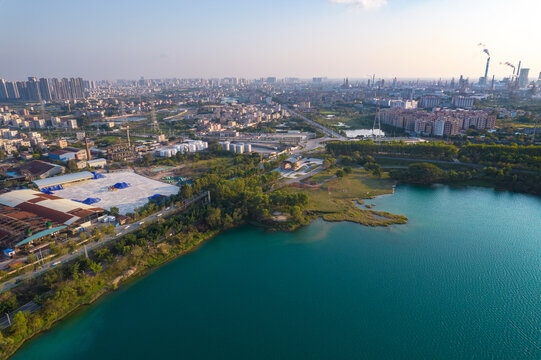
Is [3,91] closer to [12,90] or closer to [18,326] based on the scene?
[12,90]

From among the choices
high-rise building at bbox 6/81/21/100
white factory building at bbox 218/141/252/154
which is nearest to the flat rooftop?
white factory building at bbox 218/141/252/154

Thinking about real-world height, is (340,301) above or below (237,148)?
below

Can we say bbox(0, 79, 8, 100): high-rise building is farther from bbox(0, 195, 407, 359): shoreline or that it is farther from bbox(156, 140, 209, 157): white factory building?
bbox(0, 195, 407, 359): shoreline

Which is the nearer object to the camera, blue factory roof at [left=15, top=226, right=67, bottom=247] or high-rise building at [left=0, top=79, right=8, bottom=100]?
blue factory roof at [left=15, top=226, right=67, bottom=247]

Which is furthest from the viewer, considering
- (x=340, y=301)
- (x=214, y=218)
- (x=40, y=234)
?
(x=214, y=218)

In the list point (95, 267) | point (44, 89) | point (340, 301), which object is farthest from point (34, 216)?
point (44, 89)

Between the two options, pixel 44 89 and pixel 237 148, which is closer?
pixel 237 148
